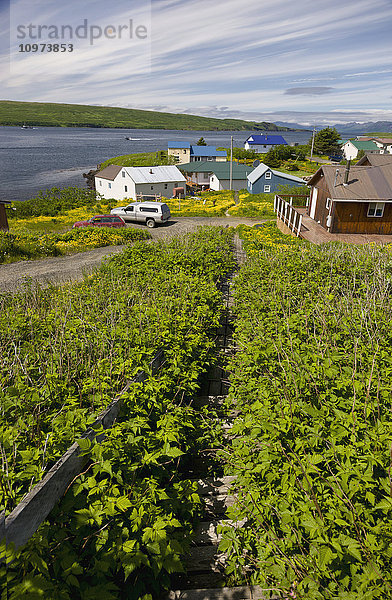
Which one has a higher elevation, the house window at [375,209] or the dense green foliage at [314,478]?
the house window at [375,209]

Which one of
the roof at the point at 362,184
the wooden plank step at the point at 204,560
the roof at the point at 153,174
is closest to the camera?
the wooden plank step at the point at 204,560

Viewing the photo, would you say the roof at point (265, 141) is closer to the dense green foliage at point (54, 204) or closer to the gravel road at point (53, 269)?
the dense green foliage at point (54, 204)

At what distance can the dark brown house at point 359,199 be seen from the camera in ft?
71.9

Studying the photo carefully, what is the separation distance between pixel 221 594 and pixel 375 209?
23.9m

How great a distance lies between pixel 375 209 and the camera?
72.8 ft

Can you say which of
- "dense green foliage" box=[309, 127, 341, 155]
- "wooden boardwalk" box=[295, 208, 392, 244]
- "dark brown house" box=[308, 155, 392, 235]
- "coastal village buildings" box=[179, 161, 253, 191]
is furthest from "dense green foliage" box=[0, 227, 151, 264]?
"dense green foliage" box=[309, 127, 341, 155]

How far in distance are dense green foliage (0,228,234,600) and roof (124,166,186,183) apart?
44.4 meters

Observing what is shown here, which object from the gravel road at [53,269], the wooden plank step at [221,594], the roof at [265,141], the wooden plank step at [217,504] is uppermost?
the roof at [265,141]

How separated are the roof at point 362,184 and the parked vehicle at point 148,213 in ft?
43.7

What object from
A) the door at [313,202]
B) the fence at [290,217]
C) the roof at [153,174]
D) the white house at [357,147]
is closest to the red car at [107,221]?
the fence at [290,217]

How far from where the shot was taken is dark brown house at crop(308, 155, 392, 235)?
2192cm

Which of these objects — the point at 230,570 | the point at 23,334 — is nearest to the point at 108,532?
the point at 230,570

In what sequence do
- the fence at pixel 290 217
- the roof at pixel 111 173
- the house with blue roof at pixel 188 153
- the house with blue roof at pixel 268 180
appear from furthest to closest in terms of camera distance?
1. the house with blue roof at pixel 188 153
2. the roof at pixel 111 173
3. the house with blue roof at pixel 268 180
4. the fence at pixel 290 217

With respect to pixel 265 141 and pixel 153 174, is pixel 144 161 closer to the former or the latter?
pixel 265 141
